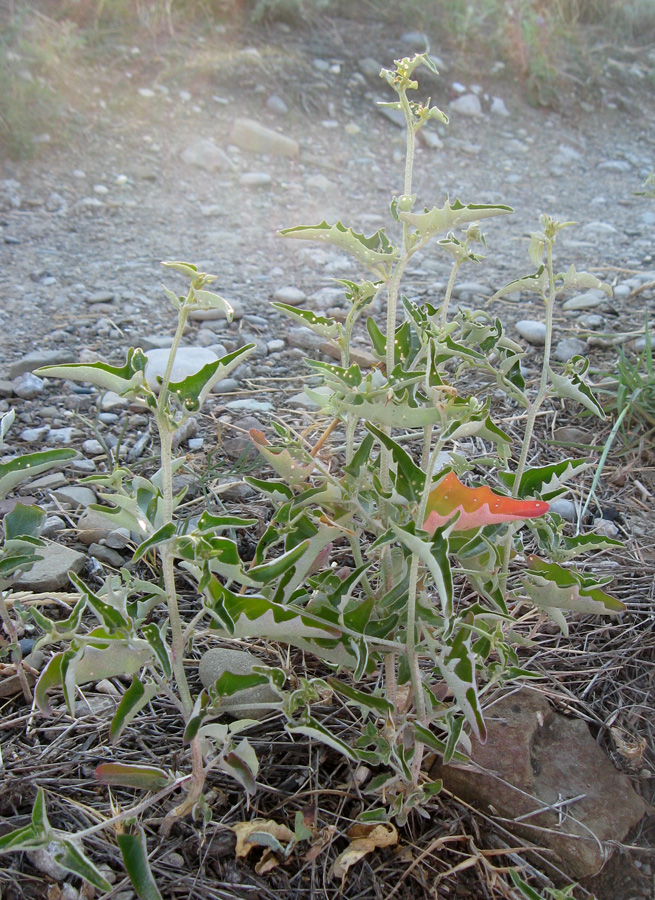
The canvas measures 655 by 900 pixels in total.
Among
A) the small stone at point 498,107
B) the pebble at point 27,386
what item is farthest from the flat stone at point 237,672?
the small stone at point 498,107

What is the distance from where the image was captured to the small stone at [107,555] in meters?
1.85

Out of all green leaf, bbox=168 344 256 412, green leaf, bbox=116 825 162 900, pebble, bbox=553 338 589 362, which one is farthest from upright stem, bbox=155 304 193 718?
pebble, bbox=553 338 589 362

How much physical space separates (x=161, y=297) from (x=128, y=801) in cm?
244

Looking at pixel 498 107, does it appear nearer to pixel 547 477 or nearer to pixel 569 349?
pixel 569 349

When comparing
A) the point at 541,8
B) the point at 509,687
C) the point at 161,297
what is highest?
the point at 541,8

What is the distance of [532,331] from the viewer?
9.58ft

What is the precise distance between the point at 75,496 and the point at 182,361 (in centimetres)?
69

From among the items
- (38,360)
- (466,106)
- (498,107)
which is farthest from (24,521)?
(498,107)

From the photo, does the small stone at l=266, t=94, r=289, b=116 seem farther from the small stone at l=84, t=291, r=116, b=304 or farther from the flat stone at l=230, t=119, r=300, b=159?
the small stone at l=84, t=291, r=116, b=304

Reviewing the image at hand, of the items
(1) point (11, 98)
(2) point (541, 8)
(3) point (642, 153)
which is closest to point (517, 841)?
(1) point (11, 98)

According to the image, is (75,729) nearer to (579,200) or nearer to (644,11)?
(579,200)

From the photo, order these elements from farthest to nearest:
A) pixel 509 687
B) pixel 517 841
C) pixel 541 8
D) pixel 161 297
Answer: pixel 541 8
pixel 161 297
pixel 509 687
pixel 517 841

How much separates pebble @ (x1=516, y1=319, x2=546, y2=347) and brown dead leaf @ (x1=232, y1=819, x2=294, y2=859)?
2.15 meters

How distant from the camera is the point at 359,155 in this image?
5.25m
